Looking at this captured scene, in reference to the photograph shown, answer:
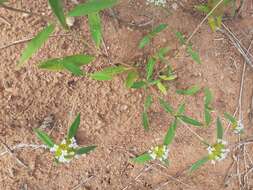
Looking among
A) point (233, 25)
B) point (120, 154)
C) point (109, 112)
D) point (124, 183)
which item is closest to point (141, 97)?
point (109, 112)

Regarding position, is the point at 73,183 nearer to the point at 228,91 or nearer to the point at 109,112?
the point at 109,112

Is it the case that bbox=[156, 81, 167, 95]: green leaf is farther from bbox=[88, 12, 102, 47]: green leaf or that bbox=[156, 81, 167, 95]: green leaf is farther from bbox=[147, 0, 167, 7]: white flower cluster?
bbox=[88, 12, 102, 47]: green leaf

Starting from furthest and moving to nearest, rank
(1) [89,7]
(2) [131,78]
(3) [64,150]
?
(2) [131,78] < (3) [64,150] < (1) [89,7]

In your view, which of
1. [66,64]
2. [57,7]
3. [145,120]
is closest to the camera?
[57,7]

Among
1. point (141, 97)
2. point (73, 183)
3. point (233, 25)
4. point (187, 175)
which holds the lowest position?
point (187, 175)

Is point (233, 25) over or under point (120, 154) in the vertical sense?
over

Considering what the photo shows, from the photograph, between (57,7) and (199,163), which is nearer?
(57,7)

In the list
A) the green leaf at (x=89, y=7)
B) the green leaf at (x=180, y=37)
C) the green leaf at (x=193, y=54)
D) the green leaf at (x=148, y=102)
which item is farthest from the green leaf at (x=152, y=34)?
the green leaf at (x=89, y=7)

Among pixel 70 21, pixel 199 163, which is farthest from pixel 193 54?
pixel 70 21

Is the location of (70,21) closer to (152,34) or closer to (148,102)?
(152,34)

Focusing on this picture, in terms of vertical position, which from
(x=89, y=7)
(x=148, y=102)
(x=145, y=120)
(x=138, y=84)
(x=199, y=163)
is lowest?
(x=199, y=163)
